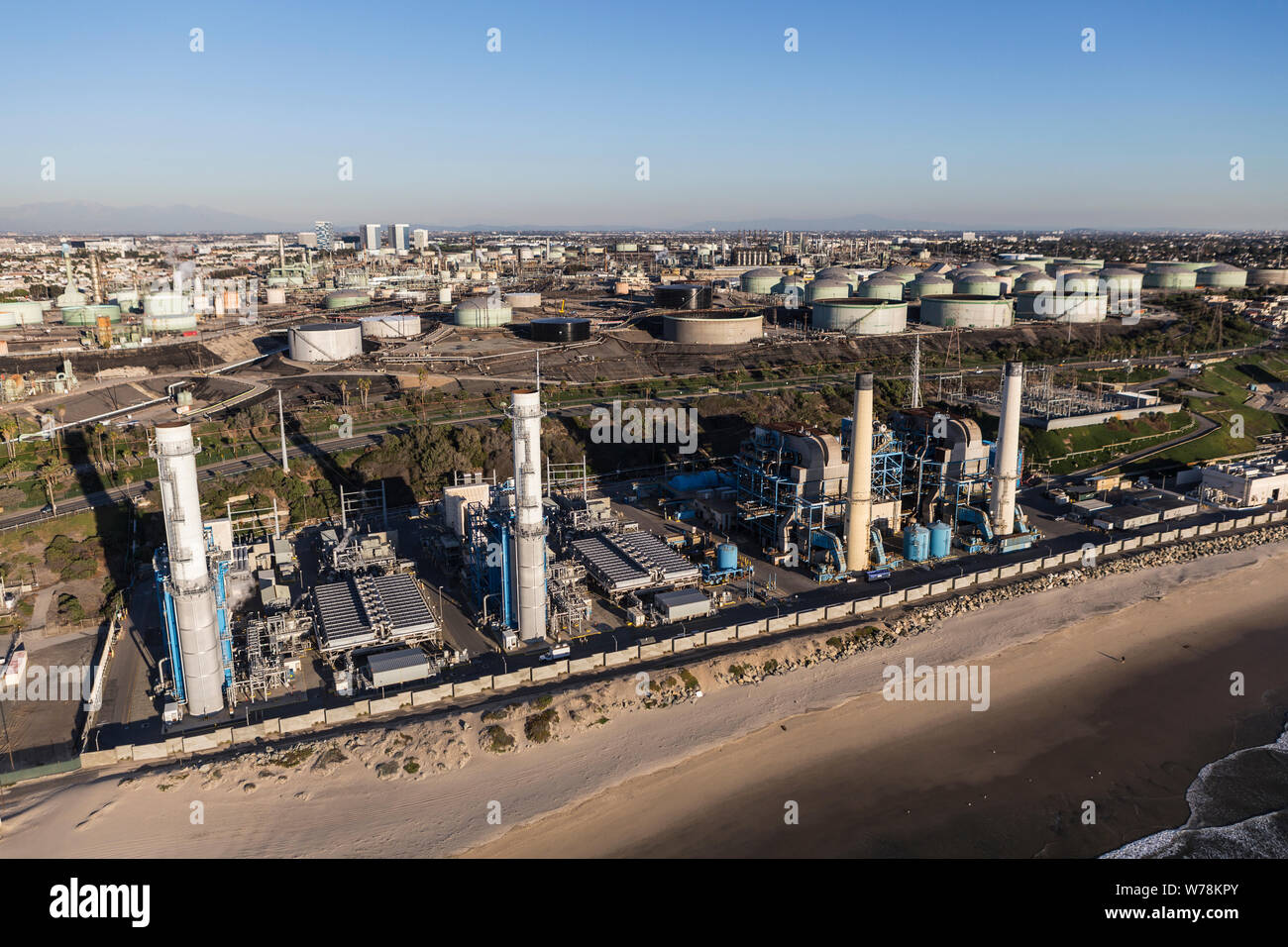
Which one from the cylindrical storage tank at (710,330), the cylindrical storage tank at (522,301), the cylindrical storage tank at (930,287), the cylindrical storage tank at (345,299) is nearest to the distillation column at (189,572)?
the cylindrical storage tank at (710,330)

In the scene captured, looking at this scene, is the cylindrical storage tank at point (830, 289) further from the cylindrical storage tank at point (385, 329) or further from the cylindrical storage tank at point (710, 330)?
the cylindrical storage tank at point (385, 329)

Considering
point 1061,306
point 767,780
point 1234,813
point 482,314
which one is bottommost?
point 1234,813

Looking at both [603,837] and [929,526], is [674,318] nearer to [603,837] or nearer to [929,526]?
[929,526]

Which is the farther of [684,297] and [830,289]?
[830,289]

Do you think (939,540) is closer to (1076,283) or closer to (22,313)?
(1076,283)

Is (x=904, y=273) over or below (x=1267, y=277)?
over

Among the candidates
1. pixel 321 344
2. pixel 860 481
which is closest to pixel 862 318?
pixel 321 344

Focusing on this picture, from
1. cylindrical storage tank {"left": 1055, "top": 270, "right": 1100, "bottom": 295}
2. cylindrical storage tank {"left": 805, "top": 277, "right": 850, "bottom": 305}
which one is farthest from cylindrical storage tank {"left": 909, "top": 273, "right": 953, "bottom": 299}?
cylindrical storage tank {"left": 1055, "top": 270, "right": 1100, "bottom": 295}
